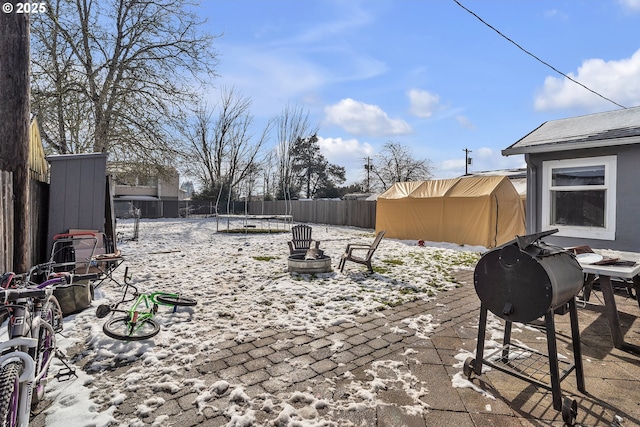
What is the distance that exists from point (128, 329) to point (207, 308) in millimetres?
932

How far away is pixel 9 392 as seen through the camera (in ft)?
4.61

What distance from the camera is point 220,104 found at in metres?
26.6

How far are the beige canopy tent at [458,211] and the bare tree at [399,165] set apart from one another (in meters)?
23.7

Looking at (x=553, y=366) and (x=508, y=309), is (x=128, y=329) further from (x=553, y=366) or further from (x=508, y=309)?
(x=553, y=366)

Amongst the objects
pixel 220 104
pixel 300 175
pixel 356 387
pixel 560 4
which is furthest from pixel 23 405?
pixel 300 175

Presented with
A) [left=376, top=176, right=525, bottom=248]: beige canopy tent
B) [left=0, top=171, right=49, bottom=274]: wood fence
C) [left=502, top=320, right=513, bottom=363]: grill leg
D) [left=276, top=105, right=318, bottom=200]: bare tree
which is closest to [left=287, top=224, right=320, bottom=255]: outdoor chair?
[left=0, top=171, right=49, bottom=274]: wood fence

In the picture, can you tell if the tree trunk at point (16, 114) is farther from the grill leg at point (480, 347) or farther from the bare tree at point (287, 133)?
the bare tree at point (287, 133)

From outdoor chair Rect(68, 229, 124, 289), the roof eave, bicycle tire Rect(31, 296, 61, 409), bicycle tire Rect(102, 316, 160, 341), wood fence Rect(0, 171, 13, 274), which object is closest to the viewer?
bicycle tire Rect(31, 296, 61, 409)

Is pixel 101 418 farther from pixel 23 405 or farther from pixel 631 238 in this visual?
pixel 631 238

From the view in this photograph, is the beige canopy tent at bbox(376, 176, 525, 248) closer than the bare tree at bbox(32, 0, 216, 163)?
No

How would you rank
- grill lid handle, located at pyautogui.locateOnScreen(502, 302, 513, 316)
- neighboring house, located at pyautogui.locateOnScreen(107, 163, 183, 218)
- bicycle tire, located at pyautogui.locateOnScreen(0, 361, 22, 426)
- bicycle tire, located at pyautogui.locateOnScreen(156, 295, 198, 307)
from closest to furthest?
bicycle tire, located at pyautogui.locateOnScreen(0, 361, 22, 426) < grill lid handle, located at pyautogui.locateOnScreen(502, 302, 513, 316) < bicycle tire, located at pyautogui.locateOnScreen(156, 295, 198, 307) < neighboring house, located at pyautogui.locateOnScreen(107, 163, 183, 218)

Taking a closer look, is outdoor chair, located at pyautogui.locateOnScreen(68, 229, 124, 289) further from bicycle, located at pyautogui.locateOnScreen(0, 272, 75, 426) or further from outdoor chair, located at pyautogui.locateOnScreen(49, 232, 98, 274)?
bicycle, located at pyautogui.locateOnScreen(0, 272, 75, 426)

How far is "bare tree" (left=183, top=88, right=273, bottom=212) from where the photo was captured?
26.7 metres

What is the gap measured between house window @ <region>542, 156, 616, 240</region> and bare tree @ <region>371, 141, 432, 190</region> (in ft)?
98.4
